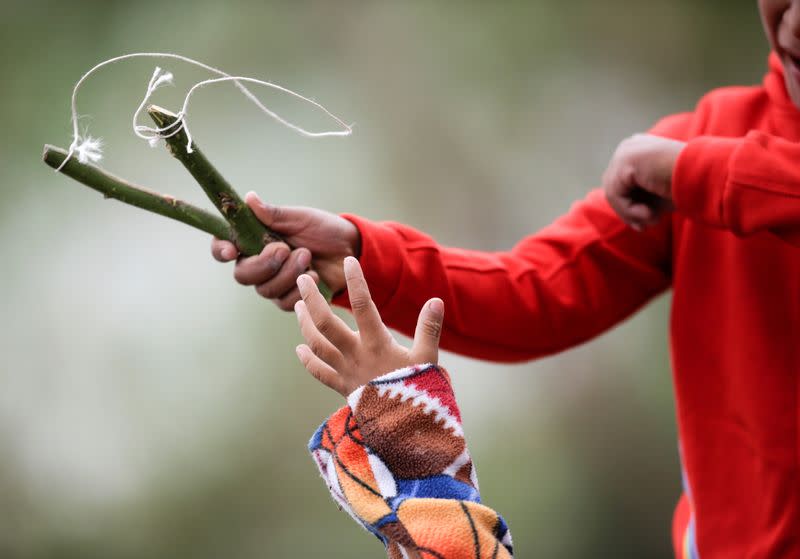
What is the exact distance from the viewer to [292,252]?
2.08ft

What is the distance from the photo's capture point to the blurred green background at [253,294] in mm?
1424

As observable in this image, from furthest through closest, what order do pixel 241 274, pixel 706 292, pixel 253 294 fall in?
pixel 253 294, pixel 706 292, pixel 241 274

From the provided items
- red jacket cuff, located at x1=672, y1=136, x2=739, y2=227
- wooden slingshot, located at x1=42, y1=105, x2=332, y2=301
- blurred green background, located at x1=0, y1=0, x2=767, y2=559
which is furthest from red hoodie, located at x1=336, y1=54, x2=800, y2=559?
blurred green background, located at x1=0, y1=0, x2=767, y2=559

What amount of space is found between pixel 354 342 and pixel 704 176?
336 mm

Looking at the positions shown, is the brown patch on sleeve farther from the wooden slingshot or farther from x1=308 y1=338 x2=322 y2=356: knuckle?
the wooden slingshot

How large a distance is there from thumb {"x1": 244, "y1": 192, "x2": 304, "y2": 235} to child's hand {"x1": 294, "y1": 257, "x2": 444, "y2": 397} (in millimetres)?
108

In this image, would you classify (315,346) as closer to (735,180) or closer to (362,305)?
(362,305)

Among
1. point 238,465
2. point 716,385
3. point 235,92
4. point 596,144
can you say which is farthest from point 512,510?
point 235,92

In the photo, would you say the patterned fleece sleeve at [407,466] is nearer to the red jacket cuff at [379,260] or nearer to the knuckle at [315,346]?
the knuckle at [315,346]

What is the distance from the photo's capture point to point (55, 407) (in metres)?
1.42

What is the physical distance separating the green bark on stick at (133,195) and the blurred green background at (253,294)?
0.87 meters

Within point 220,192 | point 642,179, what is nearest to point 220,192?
point 220,192

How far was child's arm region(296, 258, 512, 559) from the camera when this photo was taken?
49cm

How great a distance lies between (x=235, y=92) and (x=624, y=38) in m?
0.83
